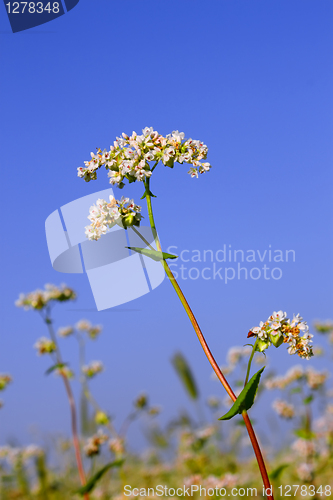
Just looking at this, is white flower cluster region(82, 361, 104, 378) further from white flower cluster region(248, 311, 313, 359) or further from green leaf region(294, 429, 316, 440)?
white flower cluster region(248, 311, 313, 359)

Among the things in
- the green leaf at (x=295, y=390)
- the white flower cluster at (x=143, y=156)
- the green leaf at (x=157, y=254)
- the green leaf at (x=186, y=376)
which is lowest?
the green leaf at (x=295, y=390)

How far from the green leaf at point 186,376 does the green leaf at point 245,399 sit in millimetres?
4415

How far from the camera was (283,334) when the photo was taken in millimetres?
1986

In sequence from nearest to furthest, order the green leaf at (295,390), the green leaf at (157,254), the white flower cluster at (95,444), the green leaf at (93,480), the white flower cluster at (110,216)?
the green leaf at (157,254) < the white flower cluster at (110,216) < the green leaf at (93,480) < the white flower cluster at (95,444) < the green leaf at (295,390)

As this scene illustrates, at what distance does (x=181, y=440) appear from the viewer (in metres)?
6.99

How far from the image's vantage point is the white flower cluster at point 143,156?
83.7 inches

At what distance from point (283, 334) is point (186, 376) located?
4346 millimetres

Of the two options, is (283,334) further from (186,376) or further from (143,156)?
(186,376)

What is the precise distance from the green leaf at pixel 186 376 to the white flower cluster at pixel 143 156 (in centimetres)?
436

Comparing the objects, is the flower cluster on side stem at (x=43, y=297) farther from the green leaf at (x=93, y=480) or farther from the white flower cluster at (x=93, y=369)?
the green leaf at (x=93, y=480)

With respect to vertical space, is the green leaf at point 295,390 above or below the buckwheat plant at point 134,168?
below

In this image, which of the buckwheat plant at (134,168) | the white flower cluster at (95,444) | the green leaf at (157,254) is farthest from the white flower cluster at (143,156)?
the white flower cluster at (95,444)

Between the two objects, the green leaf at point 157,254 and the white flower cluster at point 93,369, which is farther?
the white flower cluster at point 93,369

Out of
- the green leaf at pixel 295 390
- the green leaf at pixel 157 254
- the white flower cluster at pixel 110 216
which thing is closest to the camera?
the green leaf at pixel 157 254
